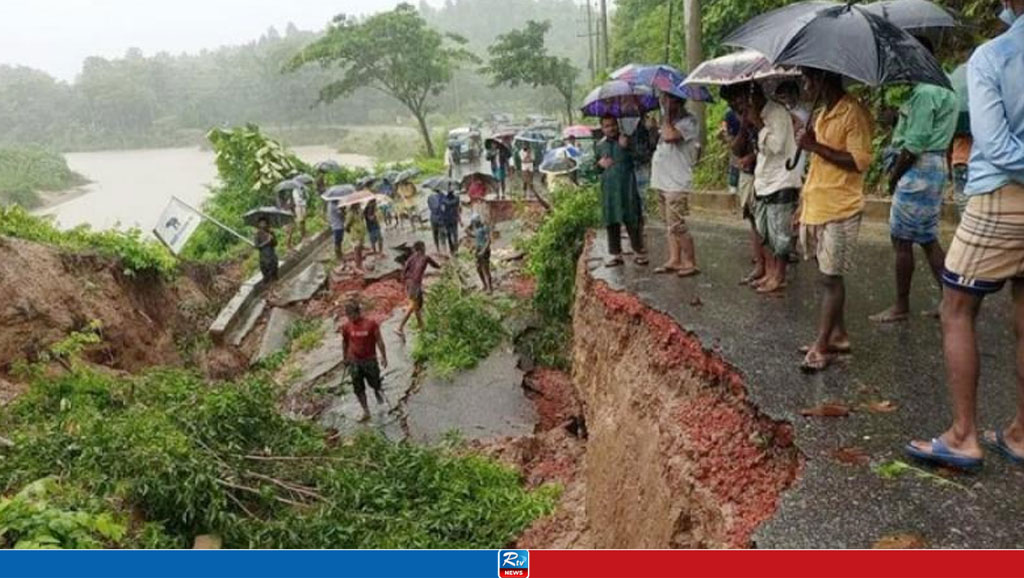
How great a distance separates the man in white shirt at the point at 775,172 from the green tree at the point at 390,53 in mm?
30384

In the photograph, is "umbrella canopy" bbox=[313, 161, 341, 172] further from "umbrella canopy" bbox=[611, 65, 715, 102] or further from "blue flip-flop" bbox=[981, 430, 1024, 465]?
"blue flip-flop" bbox=[981, 430, 1024, 465]

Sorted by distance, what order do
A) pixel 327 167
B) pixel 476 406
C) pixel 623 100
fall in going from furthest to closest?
pixel 327 167
pixel 476 406
pixel 623 100

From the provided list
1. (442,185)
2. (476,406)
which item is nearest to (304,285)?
(442,185)

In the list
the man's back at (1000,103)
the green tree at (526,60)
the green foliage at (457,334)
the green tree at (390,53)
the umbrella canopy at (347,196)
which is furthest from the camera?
the green tree at (526,60)

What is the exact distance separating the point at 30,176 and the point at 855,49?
172ft

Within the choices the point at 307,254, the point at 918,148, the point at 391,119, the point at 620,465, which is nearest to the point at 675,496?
the point at 620,465

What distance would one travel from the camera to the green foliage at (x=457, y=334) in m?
9.96

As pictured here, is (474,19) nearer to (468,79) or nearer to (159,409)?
(468,79)

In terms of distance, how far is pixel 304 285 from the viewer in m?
14.6

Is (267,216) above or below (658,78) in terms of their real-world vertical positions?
below

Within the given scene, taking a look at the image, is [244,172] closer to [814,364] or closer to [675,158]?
Result: [675,158]

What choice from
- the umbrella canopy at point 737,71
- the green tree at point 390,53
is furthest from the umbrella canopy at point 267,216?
the green tree at point 390,53

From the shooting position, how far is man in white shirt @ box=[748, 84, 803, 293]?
16.8ft
